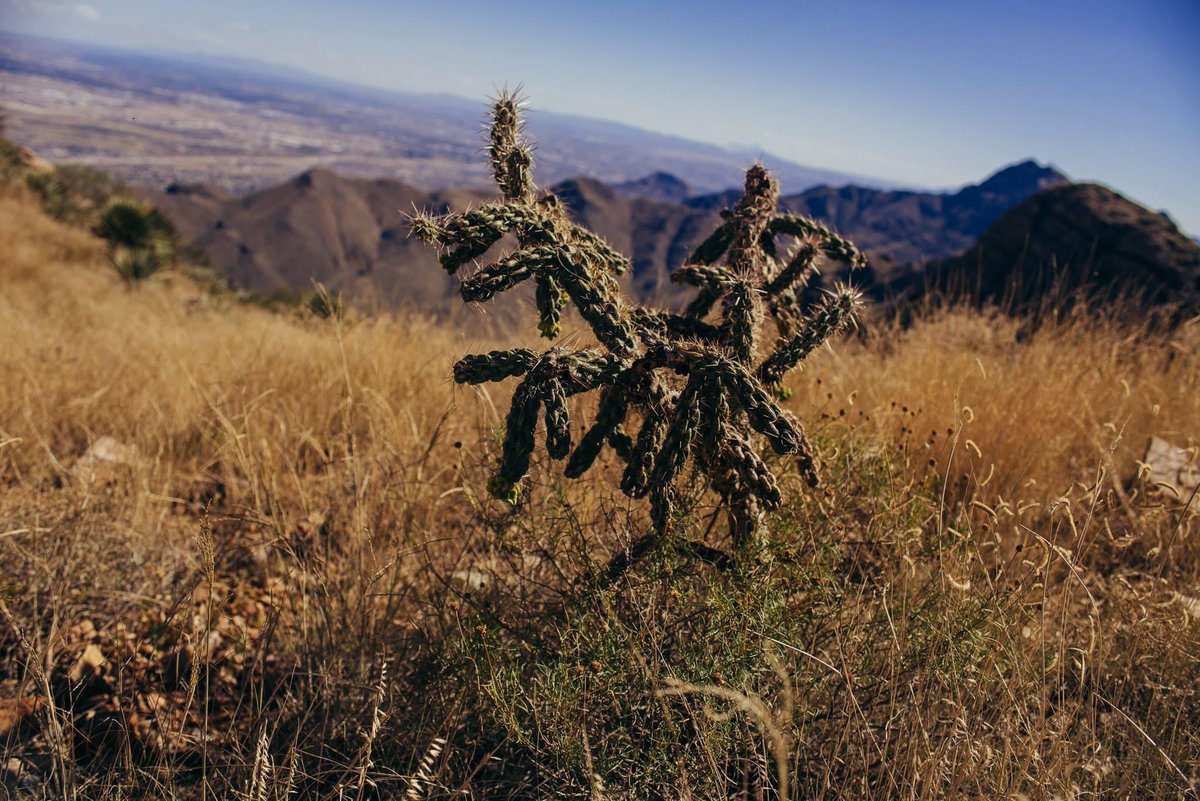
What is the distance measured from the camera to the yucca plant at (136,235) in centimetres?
1330

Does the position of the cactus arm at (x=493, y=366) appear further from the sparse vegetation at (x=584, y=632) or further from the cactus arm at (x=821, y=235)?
the cactus arm at (x=821, y=235)

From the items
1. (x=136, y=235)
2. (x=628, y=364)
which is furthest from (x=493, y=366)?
(x=136, y=235)

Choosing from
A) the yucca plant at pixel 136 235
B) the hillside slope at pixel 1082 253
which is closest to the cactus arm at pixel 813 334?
the hillside slope at pixel 1082 253

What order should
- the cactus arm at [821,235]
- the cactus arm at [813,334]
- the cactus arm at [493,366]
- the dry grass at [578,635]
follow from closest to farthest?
the dry grass at [578,635], the cactus arm at [493,366], the cactus arm at [813,334], the cactus arm at [821,235]

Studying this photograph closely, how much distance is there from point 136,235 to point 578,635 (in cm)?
1631

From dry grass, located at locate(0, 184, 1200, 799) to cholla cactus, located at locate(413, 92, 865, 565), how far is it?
201mm

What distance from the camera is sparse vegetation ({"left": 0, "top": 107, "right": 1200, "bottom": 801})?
5.84ft

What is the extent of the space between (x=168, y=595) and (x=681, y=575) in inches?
82.2

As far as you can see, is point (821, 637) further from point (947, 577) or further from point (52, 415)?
point (52, 415)

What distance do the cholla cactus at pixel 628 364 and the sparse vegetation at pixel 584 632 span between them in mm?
187

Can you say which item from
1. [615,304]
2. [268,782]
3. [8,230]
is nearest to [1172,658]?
[615,304]

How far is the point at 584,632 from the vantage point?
6.42 feet

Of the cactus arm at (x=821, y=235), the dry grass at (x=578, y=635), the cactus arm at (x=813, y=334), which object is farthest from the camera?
the cactus arm at (x=821, y=235)

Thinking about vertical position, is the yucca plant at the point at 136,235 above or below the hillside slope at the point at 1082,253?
below
